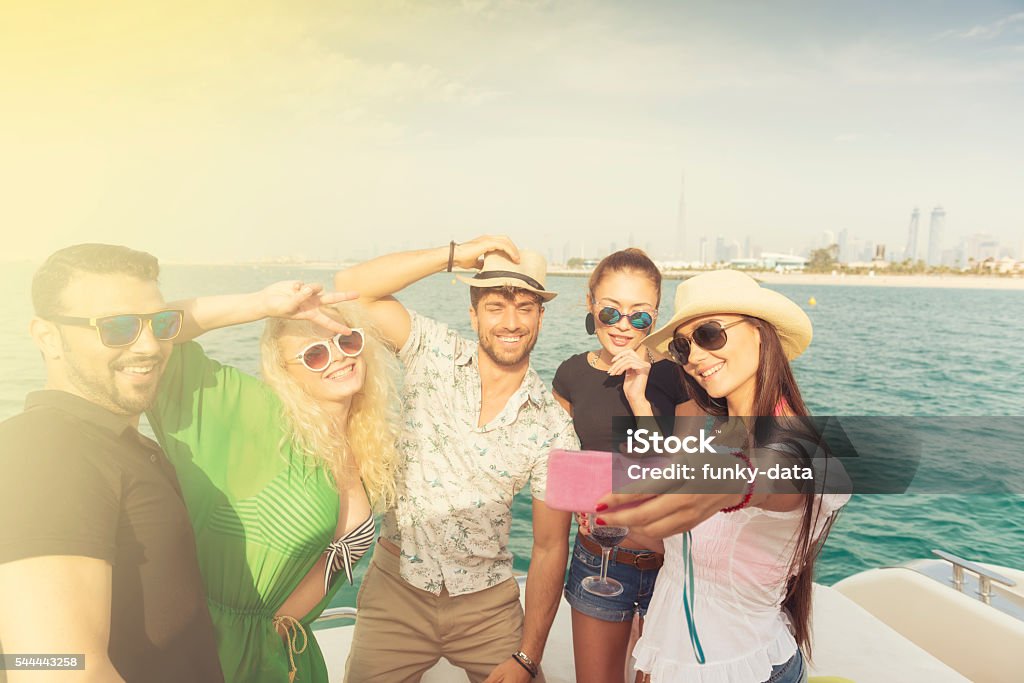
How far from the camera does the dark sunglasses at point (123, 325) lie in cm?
180

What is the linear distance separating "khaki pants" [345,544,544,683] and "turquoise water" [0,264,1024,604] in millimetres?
1646

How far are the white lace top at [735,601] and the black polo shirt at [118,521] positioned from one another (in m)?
1.64

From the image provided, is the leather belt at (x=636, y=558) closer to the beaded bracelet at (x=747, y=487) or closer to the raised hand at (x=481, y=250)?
the beaded bracelet at (x=747, y=487)

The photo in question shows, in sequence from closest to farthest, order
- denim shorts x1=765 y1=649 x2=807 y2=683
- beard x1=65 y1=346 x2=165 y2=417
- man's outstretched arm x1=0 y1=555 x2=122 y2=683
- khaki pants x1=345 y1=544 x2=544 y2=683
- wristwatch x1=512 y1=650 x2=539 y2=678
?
man's outstretched arm x1=0 y1=555 x2=122 y2=683
beard x1=65 y1=346 x2=165 y2=417
denim shorts x1=765 y1=649 x2=807 y2=683
wristwatch x1=512 y1=650 x2=539 y2=678
khaki pants x1=345 y1=544 x2=544 y2=683

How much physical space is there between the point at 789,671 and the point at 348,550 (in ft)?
5.68

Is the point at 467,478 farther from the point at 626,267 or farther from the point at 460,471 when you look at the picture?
the point at 626,267

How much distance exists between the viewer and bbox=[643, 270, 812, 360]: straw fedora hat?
7.41 feet

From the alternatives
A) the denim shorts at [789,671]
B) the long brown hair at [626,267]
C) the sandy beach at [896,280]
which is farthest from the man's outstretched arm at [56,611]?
the sandy beach at [896,280]

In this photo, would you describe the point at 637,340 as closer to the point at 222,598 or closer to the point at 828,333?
the point at 222,598

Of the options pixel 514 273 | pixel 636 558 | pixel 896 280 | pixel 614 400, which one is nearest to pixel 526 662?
pixel 636 558

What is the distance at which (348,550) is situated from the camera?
250cm

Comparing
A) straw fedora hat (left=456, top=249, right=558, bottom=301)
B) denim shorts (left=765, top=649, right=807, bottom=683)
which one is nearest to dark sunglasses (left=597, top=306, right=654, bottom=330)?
straw fedora hat (left=456, top=249, right=558, bottom=301)

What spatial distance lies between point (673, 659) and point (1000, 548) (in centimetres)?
1479

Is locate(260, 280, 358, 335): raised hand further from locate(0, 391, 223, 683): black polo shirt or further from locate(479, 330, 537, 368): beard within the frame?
locate(479, 330, 537, 368): beard
